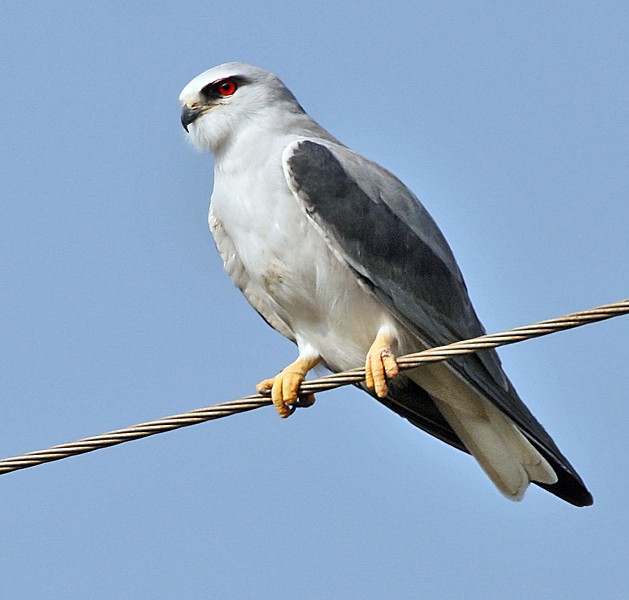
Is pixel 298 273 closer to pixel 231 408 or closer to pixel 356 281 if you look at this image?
pixel 356 281

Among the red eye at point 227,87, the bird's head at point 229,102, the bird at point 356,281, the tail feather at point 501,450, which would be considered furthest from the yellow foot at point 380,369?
the red eye at point 227,87

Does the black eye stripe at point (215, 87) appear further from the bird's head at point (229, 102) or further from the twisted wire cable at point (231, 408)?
the twisted wire cable at point (231, 408)

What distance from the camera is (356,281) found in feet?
17.0

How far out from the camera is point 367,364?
195 inches

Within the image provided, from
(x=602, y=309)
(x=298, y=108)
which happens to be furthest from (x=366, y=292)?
(x=602, y=309)

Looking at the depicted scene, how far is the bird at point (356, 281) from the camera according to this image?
5.11 m

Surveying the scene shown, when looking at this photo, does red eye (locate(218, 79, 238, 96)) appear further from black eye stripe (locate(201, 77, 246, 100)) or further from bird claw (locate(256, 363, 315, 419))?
bird claw (locate(256, 363, 315, 419))

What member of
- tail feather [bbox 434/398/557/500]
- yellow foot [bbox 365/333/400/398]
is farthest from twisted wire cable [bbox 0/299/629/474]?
tail feather [bbox 434/398/557/500]

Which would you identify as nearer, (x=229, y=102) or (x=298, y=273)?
(x=298, y=273)

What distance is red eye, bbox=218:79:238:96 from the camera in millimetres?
5777

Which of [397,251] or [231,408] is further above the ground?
[397,251]

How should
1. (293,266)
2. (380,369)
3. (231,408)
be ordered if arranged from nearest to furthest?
(231,408) → (380,369) → (293,266)

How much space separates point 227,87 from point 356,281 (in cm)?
116

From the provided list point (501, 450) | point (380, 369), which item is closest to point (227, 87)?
point (380, 369)
